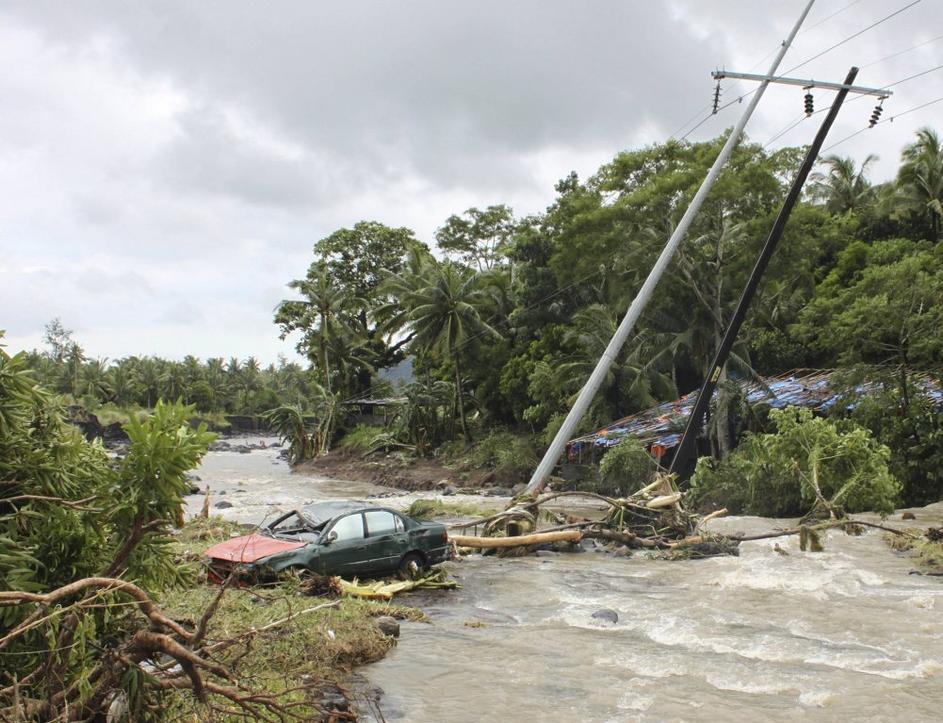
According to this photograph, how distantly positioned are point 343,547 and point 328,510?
121cm

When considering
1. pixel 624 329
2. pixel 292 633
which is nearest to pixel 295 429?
pixel 624 329

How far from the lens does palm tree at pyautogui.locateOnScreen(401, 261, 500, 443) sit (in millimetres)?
42812

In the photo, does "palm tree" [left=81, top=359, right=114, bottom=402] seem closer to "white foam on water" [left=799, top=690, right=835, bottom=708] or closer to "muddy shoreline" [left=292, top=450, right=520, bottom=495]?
"muddy shoreline" [left=292, top=450, right=520, bottom=495]

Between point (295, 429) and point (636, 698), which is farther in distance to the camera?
point (295, 429)

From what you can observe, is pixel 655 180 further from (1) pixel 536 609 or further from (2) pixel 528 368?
(1) pixel 536 609

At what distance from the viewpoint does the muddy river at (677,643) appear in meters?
7.66

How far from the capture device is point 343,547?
1126 cm

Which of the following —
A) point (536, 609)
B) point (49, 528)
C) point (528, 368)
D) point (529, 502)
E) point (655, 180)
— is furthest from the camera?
point (528, 368)

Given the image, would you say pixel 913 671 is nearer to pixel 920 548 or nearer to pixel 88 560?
pixel 920 548

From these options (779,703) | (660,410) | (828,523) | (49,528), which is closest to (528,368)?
(660,410)

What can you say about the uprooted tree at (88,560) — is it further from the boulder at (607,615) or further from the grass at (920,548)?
the grass at (920,548)

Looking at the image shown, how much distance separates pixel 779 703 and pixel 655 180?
25.4 meters

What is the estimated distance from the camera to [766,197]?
99.6 feet

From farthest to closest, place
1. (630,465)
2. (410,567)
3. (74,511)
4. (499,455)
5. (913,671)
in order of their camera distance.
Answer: (499,455)
(630,465)
(410,567)
(913,671)
(74,511)
